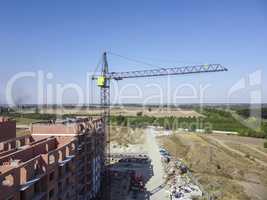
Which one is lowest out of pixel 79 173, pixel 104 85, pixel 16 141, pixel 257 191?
pixel 257 191

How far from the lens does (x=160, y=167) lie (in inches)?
1042

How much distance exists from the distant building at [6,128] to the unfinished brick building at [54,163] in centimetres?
117

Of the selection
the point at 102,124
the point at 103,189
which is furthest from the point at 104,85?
the point at 103,189

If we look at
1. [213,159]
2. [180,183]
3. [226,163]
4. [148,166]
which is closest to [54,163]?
[180,183]

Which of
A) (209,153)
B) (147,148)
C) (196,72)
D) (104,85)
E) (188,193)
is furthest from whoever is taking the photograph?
(147,148)

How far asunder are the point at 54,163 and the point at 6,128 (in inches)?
230

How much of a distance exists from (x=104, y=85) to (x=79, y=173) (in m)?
10.7

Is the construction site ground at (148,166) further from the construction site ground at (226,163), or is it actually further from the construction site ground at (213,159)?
the construction site ground at (226,163)

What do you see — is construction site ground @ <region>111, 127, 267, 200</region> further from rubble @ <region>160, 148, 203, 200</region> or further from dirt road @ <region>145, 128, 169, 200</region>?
rubble @ <region>160, 148, 203, 200</region>

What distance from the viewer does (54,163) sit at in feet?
37.4

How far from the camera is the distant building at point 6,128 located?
15.4m

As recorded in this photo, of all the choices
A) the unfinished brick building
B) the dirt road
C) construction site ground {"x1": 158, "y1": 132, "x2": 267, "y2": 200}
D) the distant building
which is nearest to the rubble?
the dirt road

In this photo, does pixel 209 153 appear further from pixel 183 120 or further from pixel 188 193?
pixel 183 120

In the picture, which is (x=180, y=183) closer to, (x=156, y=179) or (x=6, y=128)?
(x=156, y=179)
